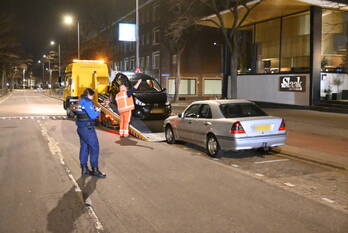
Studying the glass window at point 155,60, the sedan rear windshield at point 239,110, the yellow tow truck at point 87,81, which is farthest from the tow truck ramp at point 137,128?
the glass window at point 155,60

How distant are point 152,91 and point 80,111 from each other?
858 cm

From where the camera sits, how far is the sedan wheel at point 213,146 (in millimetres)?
9578

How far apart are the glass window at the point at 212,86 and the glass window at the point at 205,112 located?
40.7 meters

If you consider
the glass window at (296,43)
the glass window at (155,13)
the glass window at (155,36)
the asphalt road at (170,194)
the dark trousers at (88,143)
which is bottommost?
the asphalt road at (170,194)

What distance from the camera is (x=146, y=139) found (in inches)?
503

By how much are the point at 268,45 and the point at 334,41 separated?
16.1 ft

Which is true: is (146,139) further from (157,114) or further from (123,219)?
(123,219)

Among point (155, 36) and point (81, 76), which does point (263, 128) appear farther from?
point (155, 36)

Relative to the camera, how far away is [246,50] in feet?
101

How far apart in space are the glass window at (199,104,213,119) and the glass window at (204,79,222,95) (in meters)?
40.7

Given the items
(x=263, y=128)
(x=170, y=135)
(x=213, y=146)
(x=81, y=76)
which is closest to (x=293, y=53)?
(x=81, y=76)

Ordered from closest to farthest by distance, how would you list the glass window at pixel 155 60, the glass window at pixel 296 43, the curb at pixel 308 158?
the curb at pixel 308 158 → the glass window at pixel 296 43 → the glass window at pixel 155 60

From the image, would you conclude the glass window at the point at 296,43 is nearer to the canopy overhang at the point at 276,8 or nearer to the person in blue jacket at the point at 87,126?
the canopy overhang at the point at 276,8

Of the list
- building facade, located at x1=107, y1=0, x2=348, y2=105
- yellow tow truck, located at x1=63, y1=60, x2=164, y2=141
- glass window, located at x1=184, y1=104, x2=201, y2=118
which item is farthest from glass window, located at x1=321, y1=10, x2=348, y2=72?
glass window, located at x1=184, y1=104, x2=201, y2=118
